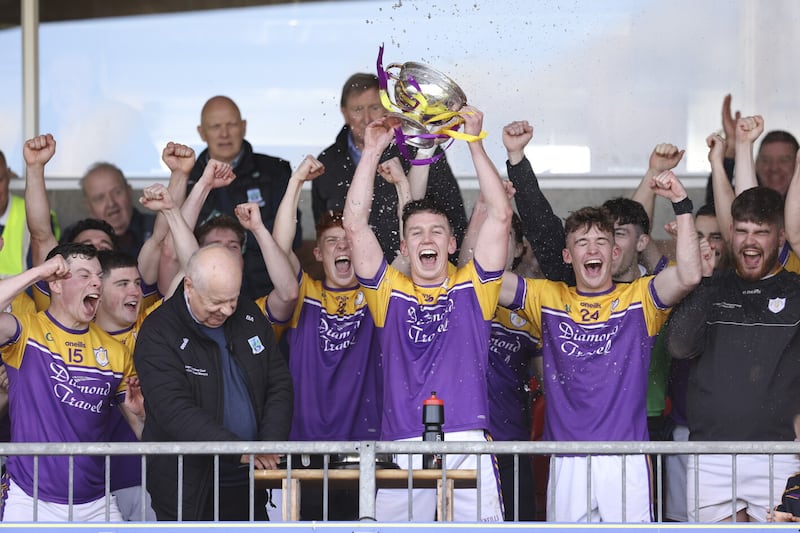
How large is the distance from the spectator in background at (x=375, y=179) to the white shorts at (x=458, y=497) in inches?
52.7

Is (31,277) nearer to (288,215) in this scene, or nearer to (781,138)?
(288,215)

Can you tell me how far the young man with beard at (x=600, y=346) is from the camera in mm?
6723

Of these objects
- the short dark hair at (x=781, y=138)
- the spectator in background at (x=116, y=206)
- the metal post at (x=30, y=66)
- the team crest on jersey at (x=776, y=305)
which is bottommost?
the team crest on jersey at (x=776, y=305)

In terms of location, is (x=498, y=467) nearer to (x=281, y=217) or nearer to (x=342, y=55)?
(x=281, y=217)

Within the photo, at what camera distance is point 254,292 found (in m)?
8.39

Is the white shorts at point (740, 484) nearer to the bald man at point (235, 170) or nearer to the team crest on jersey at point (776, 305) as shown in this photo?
the team crest on jersey at point (776, 305)

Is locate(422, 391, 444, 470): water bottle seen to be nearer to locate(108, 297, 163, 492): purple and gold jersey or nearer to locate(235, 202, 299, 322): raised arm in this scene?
locate(235, 202, 299, 322): raised arm

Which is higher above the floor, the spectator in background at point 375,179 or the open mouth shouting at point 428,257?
the spectator in background at point 375,179

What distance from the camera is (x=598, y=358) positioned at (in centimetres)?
683

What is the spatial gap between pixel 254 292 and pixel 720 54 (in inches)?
162

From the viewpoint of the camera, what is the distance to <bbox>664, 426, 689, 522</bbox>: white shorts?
7137mm

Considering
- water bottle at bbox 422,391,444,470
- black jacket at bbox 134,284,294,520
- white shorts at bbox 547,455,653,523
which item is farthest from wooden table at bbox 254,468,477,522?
white shorts at bbox 547,455,653,523

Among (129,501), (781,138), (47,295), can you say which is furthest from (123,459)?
(781,138)

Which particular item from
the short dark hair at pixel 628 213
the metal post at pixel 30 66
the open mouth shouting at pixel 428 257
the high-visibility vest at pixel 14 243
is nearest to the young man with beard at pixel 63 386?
the open mouth shouting at pixel 428 257
